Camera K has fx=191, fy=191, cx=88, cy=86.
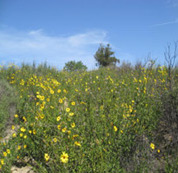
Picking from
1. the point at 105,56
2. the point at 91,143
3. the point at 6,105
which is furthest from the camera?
the point at 105,56

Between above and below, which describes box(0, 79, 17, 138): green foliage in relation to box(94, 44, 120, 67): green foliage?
below

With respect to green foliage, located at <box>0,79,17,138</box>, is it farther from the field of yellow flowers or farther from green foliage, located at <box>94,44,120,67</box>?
green foliage, located at <box>94,44,120,67</box>

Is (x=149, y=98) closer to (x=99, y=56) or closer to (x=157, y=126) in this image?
(x=157, y=126)

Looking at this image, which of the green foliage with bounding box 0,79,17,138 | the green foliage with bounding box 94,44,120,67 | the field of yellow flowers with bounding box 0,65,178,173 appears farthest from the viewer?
the green foliage with bounding box 94,44,120,67

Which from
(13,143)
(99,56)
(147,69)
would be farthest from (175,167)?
(99,56)

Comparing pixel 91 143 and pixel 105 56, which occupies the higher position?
pixel 105 56

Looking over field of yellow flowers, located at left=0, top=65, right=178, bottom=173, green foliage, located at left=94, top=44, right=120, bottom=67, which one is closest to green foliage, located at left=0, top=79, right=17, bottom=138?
field of yellow flowers, located at left=0, top=65, right=178, bottom=173

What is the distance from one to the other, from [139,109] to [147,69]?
414 cm

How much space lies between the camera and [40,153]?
11.1 feet

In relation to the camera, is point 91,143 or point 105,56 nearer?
point 91,143

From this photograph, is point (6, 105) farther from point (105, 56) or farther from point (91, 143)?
point (105, 56)

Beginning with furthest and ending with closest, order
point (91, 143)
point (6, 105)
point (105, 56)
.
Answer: point (105, 56)
point (6, 105)
point (91, 143)

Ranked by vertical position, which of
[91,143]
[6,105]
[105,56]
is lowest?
[91,143]

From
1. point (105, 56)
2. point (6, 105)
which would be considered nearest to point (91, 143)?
point (6, 105)
